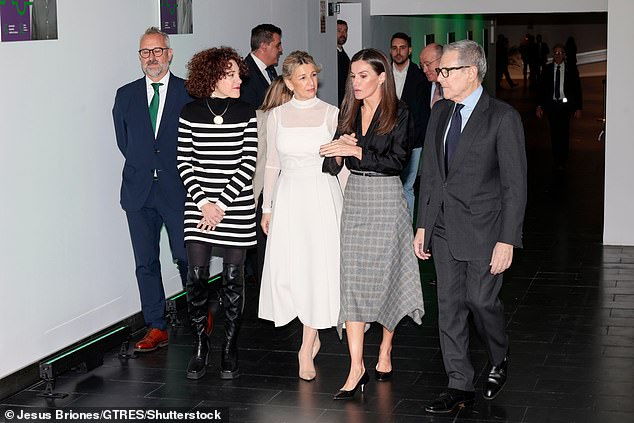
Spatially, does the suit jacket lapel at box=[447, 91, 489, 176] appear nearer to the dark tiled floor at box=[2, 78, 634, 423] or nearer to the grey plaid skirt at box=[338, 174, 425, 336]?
the grey plaid skirt at box=[338, 174, 425, 336]

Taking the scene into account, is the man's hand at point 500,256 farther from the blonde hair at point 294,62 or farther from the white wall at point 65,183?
the white wall at point 65,183

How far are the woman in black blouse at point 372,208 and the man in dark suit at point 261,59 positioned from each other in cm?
248

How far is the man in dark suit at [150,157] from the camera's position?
670 cm

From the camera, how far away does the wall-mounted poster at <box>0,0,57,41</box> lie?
18.9 ft

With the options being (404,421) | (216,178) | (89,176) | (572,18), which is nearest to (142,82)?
(89,176)

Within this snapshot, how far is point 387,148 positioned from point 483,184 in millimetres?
606

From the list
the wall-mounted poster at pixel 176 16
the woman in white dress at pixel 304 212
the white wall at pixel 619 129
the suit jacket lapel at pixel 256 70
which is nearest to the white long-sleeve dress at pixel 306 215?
the woman in white dress at pixel 304 212

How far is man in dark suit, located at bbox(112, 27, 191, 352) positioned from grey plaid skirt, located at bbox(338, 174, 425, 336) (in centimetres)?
147

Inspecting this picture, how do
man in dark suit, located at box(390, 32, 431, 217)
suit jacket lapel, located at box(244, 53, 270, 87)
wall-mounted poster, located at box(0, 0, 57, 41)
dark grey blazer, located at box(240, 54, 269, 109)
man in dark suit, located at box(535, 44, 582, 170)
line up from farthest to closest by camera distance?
man in dark suit, located at box(535, 44, 582, 170), man in dark suit, located at box(390, 32, 431, 217), suit jacket lapel, located at box(244, 53, 270, 87), dark grey blazer, located at box(240, 54, 269, 109), wall-mounted poster, located at box(0, 0, 57, 41)

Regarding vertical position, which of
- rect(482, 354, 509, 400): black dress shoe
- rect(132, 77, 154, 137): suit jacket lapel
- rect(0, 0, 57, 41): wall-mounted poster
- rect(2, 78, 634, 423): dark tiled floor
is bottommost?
rect(2, 78, 634, 423): dark tiled floor

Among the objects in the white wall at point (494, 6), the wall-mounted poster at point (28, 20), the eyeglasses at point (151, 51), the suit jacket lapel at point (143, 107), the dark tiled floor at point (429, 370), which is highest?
the white wall at point (494, 6)

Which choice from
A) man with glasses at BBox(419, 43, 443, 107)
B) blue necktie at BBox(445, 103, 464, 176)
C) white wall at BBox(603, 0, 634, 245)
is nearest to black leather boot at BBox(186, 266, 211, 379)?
blue necktie at BBox(445, 103, 464, 176)

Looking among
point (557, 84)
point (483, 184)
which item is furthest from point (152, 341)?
point (557, 84)

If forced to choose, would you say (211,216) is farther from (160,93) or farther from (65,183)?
(160,93)
